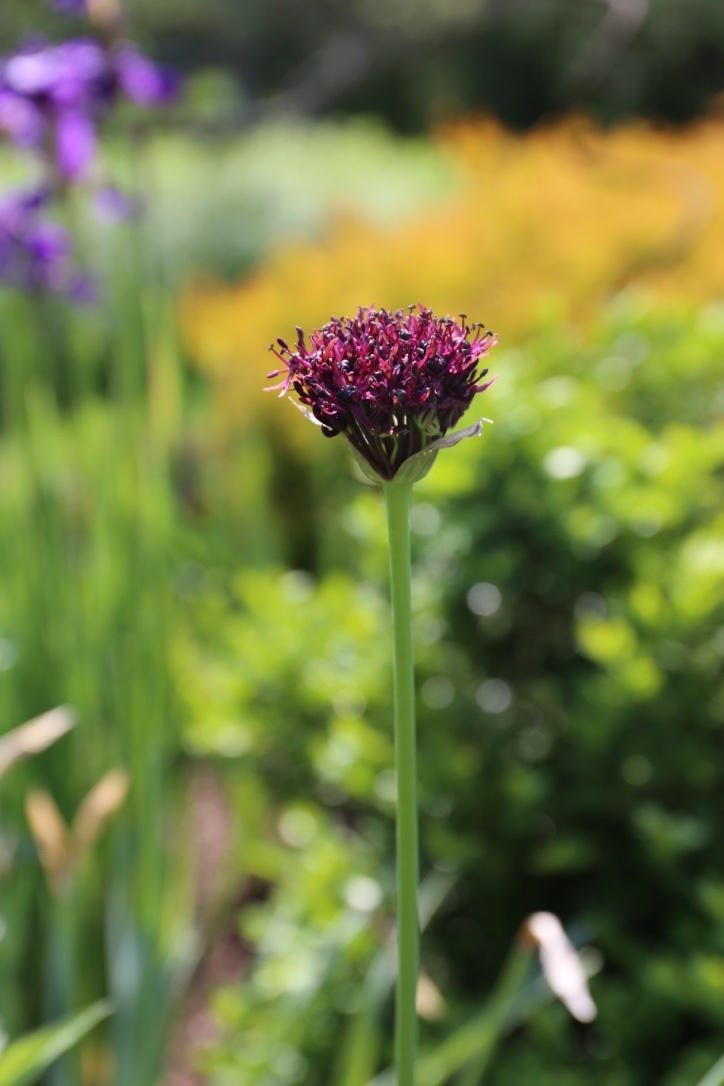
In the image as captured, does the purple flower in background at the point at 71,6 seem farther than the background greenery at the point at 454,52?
No

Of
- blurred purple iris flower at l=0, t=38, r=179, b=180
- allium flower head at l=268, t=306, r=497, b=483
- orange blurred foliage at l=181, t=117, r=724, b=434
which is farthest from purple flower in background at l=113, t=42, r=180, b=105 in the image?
allium flower head at l=268, t=306, r=497, b=483

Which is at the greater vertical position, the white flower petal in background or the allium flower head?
the allium flower head

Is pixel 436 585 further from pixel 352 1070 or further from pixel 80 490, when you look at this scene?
pixel 80 490

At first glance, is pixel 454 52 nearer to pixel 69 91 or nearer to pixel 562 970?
pixel 69 91

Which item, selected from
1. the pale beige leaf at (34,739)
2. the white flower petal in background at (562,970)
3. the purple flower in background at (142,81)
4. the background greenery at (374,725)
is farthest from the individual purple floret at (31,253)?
the white flower petal in background at (562,970)

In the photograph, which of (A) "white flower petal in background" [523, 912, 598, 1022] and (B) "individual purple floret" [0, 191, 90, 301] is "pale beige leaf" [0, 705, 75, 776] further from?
(B) "individual purple floret" [0, 191, 90, 301]

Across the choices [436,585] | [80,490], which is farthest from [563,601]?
[80,490]

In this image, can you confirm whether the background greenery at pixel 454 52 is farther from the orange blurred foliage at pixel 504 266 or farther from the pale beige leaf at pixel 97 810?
the pale beige leaf at pixel 97 810
